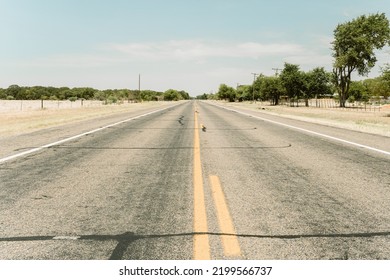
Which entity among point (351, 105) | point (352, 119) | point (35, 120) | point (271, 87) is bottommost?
point (35, 120)

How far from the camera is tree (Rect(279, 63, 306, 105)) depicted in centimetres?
6975

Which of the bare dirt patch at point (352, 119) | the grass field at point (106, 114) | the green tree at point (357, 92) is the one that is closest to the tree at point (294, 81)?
the grass field at point (106, 114)

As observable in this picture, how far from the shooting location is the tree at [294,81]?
229 feet

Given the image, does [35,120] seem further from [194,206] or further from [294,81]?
[294,81]

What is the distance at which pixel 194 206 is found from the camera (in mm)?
4160

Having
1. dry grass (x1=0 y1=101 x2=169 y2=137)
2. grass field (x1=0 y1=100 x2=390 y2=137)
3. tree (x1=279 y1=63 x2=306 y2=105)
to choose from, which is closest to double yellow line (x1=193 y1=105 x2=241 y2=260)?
dry grass (x1=0 y1=101 x2=169 y2=137)

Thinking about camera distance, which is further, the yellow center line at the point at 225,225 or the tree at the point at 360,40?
the tree at the point at 360,40

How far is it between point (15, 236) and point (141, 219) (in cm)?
127

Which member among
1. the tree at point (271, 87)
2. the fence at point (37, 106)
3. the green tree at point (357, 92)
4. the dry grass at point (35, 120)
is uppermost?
the green tree at point (357, 92)

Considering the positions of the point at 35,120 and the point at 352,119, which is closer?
the point at 35,120

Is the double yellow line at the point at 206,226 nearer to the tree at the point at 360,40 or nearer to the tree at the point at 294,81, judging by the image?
the tree at the point at 360,40

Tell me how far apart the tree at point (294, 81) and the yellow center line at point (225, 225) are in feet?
227

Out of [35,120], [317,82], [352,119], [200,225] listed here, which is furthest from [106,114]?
[317,82]

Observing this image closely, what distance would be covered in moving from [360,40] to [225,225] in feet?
188
